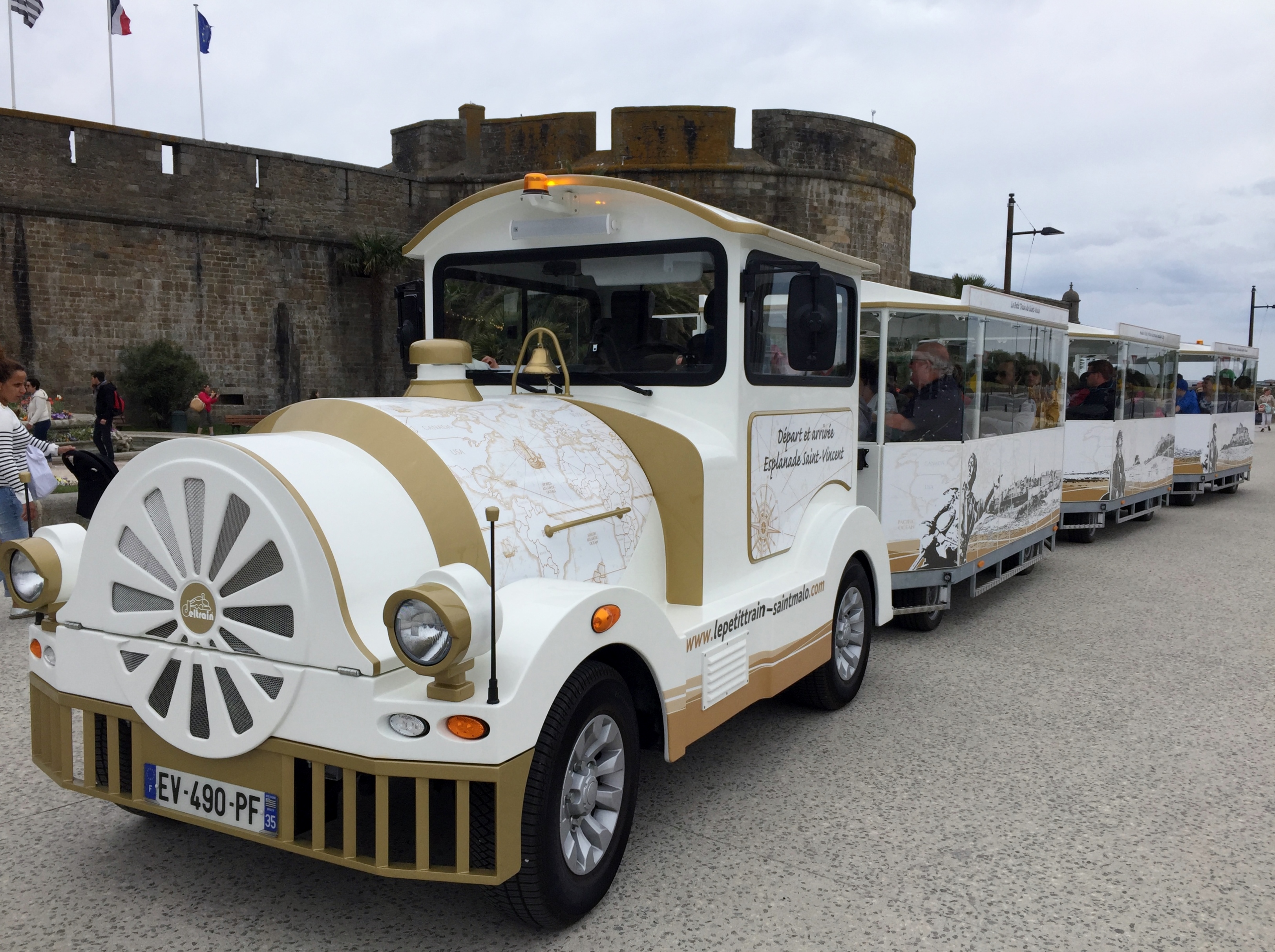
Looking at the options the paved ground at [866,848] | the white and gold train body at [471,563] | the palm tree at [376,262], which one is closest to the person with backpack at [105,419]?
the paved ground at [866,848]

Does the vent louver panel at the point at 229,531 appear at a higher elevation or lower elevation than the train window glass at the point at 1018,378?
lower

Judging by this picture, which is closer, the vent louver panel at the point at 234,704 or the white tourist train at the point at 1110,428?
the vent louver panel at the point at 234,704

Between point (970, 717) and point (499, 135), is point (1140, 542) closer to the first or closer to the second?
point (970, 717)

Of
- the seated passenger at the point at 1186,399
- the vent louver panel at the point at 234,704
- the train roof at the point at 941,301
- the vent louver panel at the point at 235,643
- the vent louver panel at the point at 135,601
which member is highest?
the train roof at the point at 941,301

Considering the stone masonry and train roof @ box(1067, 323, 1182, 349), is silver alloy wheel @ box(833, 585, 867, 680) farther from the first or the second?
the stone masonry

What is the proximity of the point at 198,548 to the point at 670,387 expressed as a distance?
2.09 metres

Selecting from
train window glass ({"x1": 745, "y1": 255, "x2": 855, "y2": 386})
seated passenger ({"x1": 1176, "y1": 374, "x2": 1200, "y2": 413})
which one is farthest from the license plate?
seated passenger ({"x1": 1176, "y1": 374, "x2": 1200, "y2": 413})

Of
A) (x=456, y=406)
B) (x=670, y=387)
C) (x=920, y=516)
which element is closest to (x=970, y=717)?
(x=920, y=516)

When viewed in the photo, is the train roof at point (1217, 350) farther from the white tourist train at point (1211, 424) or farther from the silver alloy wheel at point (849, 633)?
the silver alloy wheel at point (849, 633)

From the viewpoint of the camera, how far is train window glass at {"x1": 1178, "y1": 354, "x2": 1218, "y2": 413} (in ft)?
48.1

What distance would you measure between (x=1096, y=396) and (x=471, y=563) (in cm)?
1019

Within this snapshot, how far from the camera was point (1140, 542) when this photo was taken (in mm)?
11367

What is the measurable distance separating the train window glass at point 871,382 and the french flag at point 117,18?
30.2m

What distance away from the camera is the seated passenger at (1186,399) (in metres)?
14.6
